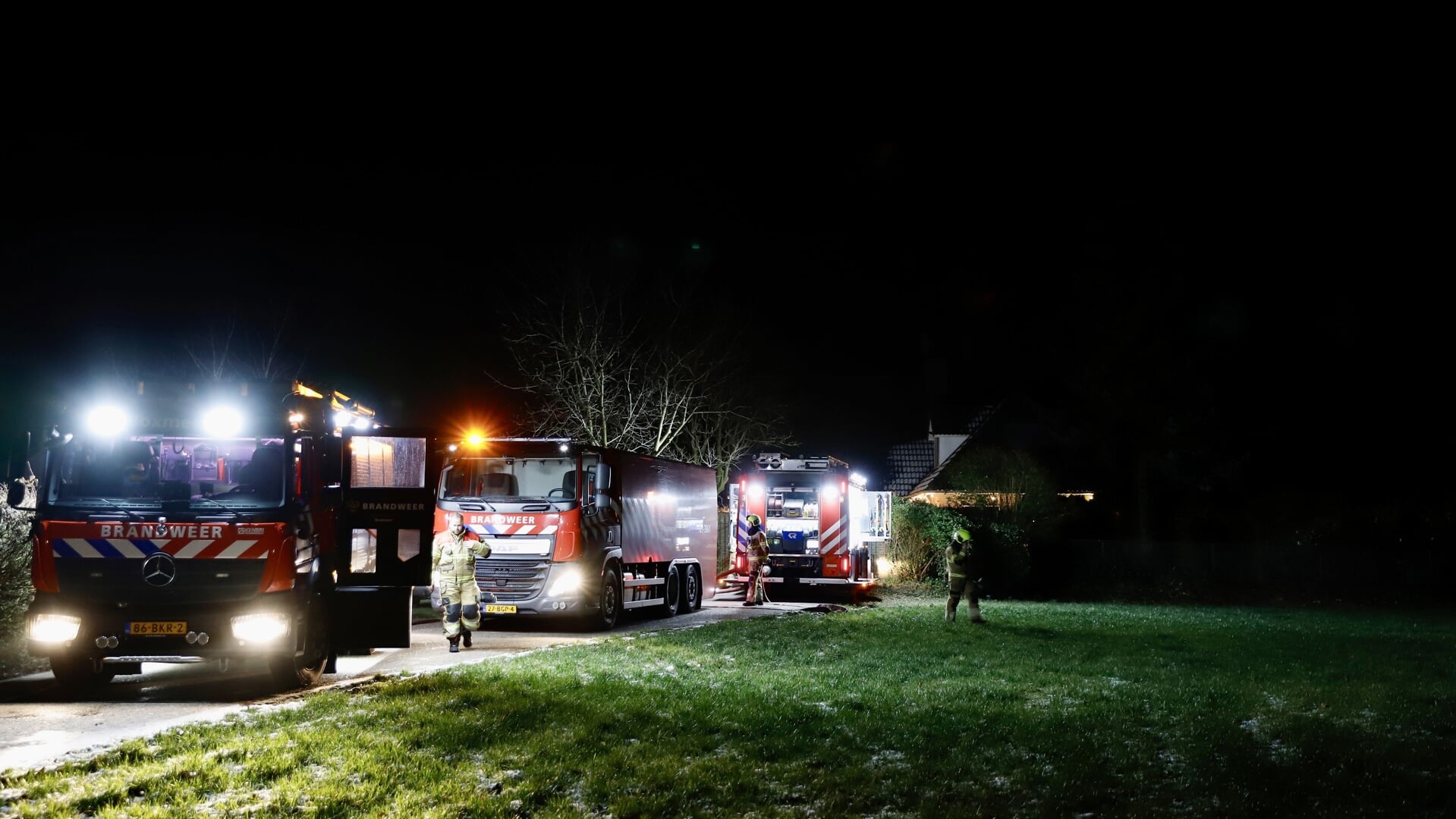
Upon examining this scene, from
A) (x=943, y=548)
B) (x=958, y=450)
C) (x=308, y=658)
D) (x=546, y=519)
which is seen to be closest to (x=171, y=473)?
(x=308, y=658)

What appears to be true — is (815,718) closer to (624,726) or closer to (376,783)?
(624,726)

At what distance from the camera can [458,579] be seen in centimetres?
1400

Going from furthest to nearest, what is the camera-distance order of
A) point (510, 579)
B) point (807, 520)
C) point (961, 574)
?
point (807, 520) < point (961, 574) < point (510, 579)

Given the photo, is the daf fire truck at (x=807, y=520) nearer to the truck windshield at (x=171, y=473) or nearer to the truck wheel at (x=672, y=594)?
the truck wheel at (x=672, y=594)

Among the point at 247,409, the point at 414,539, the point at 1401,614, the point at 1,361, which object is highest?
the point at 1,361

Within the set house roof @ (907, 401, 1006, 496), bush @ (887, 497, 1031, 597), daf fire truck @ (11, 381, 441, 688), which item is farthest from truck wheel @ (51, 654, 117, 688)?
house roof @ (907, 401, 1006, 496)

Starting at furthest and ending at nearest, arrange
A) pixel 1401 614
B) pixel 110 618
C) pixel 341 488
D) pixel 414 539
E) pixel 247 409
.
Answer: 1. pixel 1401 614
2. pixel 414 539
3. pixel 341 488
4. pixel 247 409
5. pixel 110 618

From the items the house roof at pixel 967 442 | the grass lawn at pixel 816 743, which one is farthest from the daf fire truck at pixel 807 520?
the house roof at pixel 967 442

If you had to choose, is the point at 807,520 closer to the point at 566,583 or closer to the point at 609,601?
the point at 609,601

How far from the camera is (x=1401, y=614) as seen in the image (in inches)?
952

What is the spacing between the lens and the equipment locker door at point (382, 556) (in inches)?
462

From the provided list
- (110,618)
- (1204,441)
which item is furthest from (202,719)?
(1204,441)

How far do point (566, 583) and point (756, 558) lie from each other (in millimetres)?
7127

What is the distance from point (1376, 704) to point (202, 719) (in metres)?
9.82
